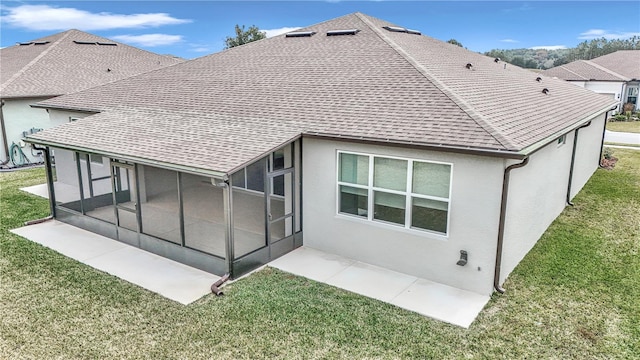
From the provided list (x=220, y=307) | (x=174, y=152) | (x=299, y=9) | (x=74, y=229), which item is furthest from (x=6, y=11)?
(x=220, y=307)

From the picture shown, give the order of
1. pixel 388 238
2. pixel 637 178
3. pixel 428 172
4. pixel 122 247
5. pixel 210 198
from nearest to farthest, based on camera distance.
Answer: pixel 428 172 < pixel 388 238 < pixel 122 247 < pixel 210 198 < pixel 637 178

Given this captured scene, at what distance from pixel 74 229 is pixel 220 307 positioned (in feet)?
21.1

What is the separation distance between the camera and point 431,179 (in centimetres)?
891

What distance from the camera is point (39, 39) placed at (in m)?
27.6

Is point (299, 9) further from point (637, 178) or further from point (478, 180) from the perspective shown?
point (478, 180)

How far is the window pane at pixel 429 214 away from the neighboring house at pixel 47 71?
48.3 feet

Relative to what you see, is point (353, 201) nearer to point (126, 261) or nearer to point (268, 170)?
point (268, 170)

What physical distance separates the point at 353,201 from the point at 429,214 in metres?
1.75

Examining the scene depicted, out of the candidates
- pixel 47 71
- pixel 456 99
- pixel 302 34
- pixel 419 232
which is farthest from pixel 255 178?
pixel 47 71

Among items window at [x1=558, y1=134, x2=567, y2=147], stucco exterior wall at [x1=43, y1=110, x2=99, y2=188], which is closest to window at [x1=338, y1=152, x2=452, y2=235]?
window at [x1=558, y1=134, x2=567, y2=147]

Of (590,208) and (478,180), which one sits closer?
(478,180)

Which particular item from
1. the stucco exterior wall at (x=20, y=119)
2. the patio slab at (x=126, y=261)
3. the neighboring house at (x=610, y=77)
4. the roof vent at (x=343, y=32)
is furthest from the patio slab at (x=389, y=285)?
the neighboring house at (x=610, y=77)

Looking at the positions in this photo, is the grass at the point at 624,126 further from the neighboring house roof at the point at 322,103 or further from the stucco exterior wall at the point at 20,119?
the stucco exterior wall at the point at 20,119

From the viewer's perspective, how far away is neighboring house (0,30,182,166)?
1991 cm
